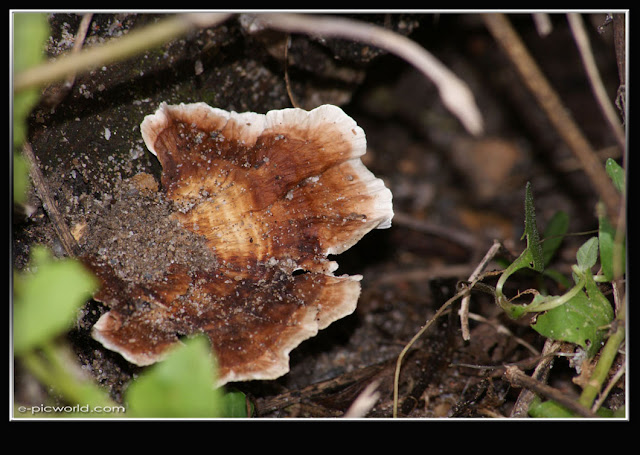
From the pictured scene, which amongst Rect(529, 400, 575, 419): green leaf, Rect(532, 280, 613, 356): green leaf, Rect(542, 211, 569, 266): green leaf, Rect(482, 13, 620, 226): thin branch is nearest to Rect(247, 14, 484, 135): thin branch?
Rect(482, 13, 620, 226): thin branch

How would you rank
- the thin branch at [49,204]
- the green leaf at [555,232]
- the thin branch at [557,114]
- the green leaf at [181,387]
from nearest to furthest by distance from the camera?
the green leaf at [181,387] < the thin branch at [557,114] < the thin branch at [49,204] < the green leaf at [555,232]

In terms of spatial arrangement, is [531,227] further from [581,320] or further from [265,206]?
[265,206]

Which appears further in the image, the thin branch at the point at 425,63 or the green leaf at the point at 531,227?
the green leaf at the point at 531,227

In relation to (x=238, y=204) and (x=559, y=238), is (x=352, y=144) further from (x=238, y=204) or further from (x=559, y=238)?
(x=559, y=238)

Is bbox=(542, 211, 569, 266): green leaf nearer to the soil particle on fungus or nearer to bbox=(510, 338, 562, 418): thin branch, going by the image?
bbox=(510, 338, 562, 418): thin branch

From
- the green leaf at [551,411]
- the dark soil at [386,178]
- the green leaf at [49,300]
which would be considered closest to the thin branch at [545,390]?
the green leaf at [551,411]

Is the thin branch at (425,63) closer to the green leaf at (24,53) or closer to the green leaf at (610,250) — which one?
the green leaf at (610,250)
